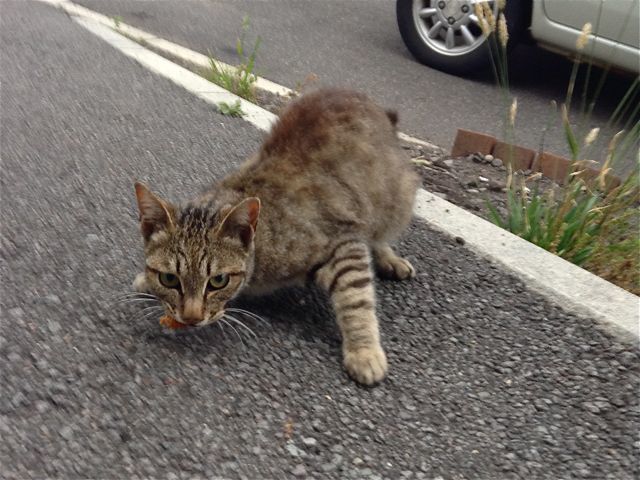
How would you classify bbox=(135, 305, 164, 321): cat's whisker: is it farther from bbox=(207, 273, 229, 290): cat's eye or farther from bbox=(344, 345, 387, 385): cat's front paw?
bbox=(344, 345, 387, 385): cat's front paw

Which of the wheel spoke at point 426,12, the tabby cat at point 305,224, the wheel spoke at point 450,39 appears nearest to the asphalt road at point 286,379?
the tabby cat at point 305,224

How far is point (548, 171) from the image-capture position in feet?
12.1

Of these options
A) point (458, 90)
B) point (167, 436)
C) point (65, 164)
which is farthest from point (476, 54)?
point (167, 436)

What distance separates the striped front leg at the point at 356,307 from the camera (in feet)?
6.77

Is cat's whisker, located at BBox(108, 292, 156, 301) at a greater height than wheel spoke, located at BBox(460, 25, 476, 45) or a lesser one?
lesser

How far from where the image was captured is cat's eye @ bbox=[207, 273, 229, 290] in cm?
209

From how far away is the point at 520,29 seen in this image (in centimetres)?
530

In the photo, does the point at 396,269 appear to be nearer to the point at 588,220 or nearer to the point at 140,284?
the point at 588,220

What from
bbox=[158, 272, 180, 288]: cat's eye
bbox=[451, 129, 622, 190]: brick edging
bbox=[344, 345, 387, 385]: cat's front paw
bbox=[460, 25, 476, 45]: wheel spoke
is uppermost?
bbox=[460, 25, 476, 45]: wheel spoke

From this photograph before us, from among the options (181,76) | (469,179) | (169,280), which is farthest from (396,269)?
(181,76)

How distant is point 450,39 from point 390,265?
365 cm

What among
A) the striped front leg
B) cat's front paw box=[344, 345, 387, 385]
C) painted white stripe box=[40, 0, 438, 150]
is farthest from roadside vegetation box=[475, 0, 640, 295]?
painted white stripe box=[40, 0, 438, 150]

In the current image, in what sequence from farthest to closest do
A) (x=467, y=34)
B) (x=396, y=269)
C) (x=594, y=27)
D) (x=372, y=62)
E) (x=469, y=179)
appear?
(x=372, y=62)
(x=467, y=34)
(x=594, y=27)
(x=469, y=179)
(x=396, y=269)

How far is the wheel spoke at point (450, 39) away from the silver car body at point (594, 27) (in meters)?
0.70
